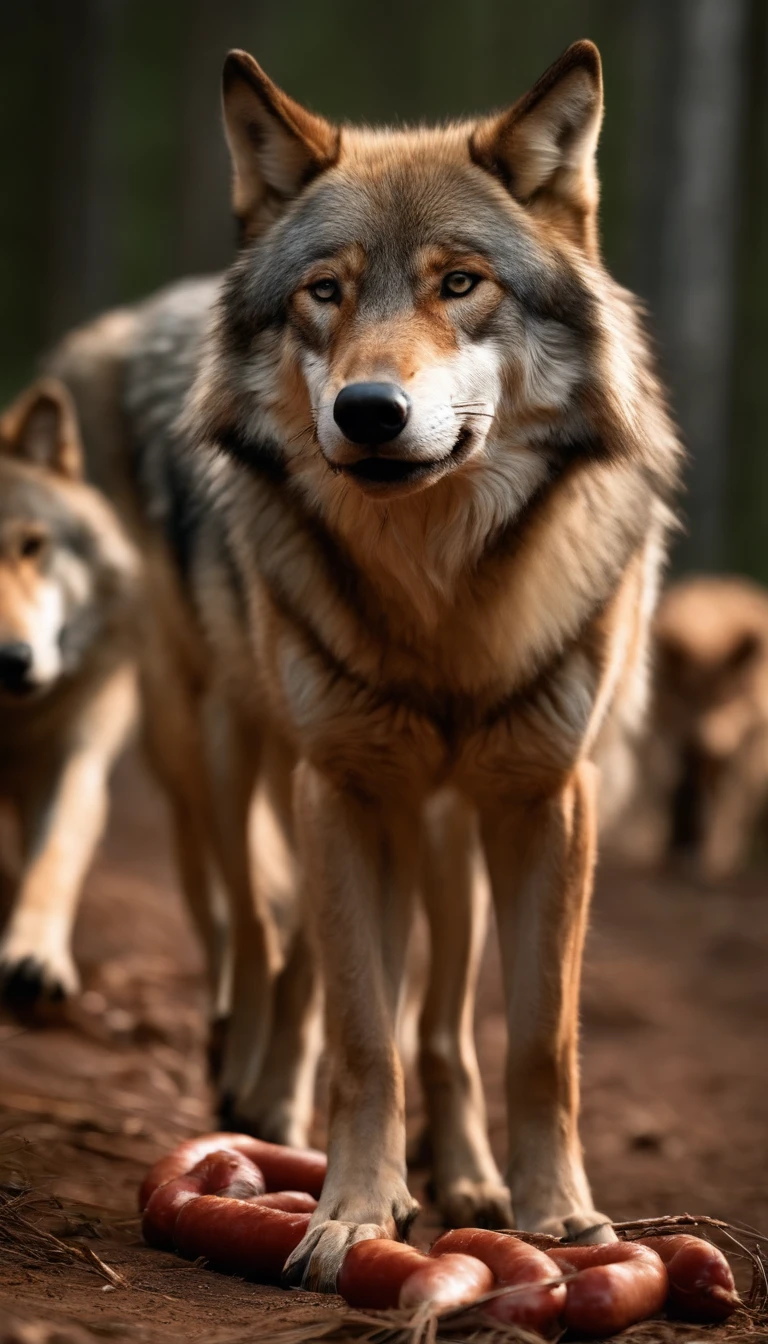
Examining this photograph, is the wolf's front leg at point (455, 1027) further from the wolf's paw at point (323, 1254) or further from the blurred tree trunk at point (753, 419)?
the blurred tree trunk at point (753, 419)

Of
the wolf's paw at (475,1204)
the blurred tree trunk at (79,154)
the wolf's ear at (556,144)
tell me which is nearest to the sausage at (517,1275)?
the wolf's paw at (475,1204)

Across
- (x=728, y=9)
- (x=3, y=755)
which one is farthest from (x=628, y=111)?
(x=3, y=755)

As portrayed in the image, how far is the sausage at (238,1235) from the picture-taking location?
2.72 metres

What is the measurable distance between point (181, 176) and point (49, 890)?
9.00 metres

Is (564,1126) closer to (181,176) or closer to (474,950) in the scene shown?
(474,950)

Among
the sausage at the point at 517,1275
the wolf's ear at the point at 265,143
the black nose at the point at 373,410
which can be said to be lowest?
the sausage at the point at 517,1275

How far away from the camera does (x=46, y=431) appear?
569 cm

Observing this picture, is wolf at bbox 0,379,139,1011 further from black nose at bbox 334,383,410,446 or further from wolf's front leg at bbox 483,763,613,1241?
black nose at bbox 334,383,410,446

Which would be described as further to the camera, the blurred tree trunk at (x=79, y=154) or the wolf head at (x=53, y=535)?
the blurred tree trunk at (x=79, y=154)

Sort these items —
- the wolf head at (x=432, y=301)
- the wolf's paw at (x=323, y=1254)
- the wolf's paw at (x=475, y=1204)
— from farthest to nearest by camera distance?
the wolf's paw at (x=475, y=1204) < the wolf head at (x=432, y=301) < the wolf's paw at (x=323, y=1254)

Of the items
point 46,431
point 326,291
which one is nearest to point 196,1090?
point 46,431

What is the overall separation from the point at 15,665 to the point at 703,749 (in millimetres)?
5185

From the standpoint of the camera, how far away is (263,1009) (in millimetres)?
4598

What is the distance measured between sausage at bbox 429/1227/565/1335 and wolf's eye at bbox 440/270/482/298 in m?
1.72
